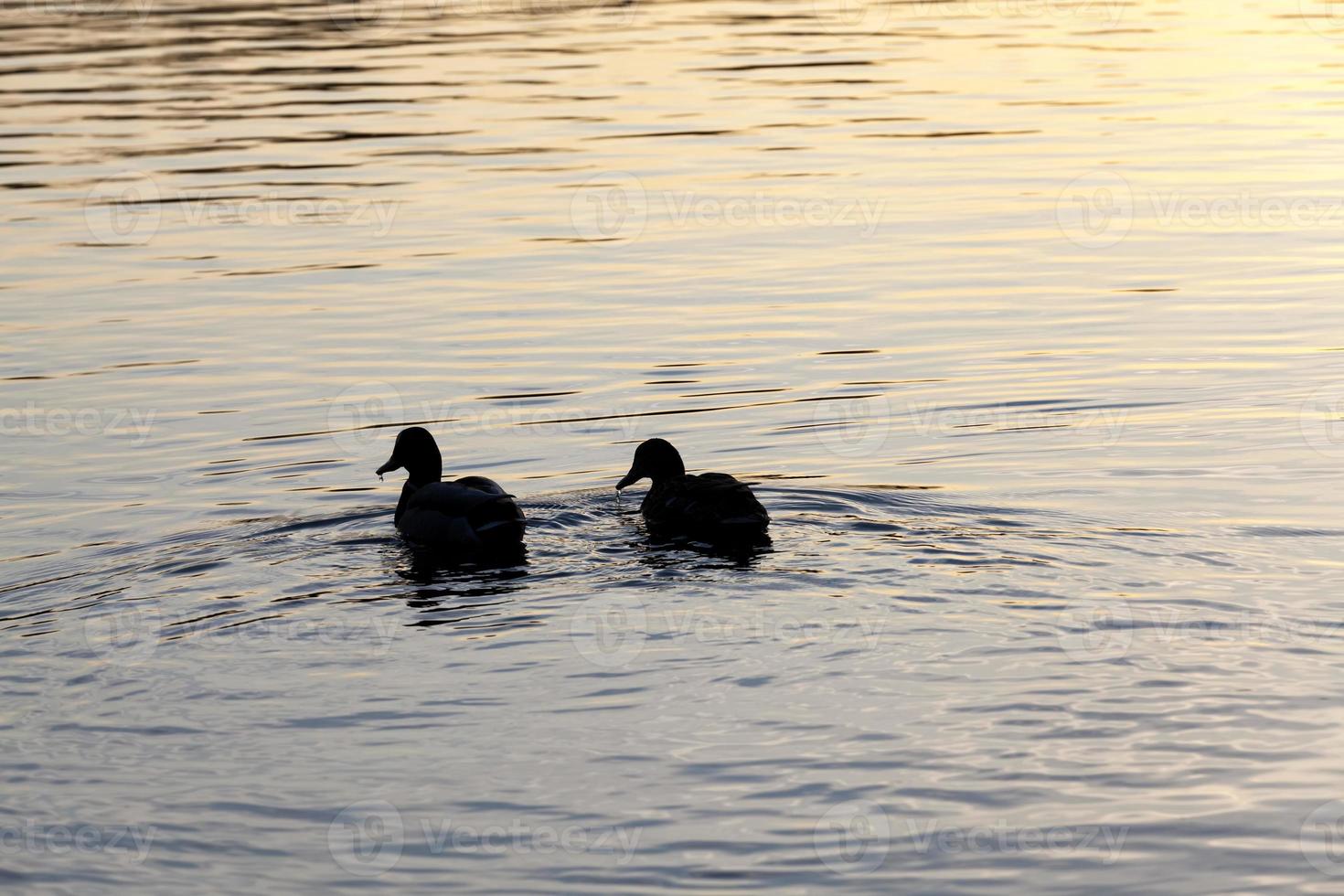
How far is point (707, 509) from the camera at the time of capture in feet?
42.9

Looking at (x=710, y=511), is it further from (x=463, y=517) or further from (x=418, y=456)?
(x=418, y=456)

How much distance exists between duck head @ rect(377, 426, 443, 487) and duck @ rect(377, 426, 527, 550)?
0.70 metres

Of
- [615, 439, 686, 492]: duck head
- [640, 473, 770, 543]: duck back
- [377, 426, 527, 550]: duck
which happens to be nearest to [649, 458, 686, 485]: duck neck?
[615, 439, 686, 492]: duck head

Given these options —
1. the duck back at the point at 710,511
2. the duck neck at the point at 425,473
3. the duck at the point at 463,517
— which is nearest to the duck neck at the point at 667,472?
the duck back at the point at 710,511

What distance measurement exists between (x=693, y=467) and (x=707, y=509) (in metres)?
2.48

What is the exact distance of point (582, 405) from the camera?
57.1 ft

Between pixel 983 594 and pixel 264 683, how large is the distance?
4.24 m

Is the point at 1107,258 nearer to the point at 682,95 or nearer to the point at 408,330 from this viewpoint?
the point at 408,330

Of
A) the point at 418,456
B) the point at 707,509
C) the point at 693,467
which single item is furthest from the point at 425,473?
the point at 707,509

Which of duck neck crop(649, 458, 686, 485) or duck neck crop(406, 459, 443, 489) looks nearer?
duck neck crop(649, 458, 686, 485)

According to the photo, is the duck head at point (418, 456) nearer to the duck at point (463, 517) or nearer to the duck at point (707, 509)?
the duck at point (463, 517)

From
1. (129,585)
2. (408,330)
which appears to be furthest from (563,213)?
(129,585)

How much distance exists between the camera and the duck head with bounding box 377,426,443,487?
48.0 feet

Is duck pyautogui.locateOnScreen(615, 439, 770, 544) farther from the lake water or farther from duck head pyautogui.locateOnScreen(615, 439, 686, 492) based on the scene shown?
the lake water
